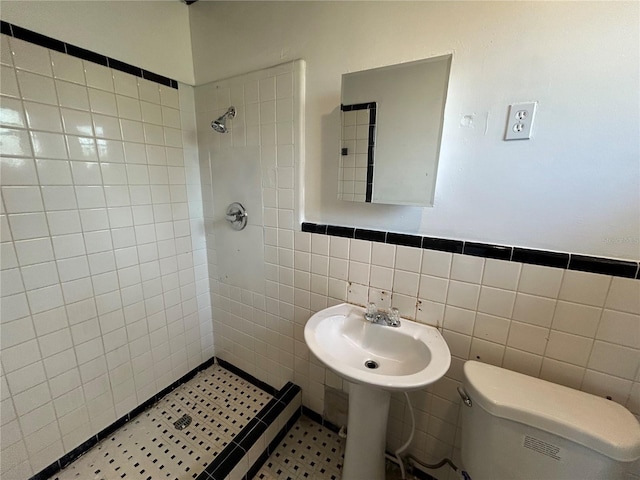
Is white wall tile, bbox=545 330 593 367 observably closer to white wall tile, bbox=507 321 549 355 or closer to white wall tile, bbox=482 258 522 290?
white wall tile, bbox=507 321 549 355

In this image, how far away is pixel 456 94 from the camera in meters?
0.84

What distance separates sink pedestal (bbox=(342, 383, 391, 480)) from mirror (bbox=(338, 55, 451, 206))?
Answer: 739mm

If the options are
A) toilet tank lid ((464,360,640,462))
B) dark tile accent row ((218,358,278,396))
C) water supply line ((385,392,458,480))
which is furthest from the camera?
dark tile accent row ((218,358,278,396))

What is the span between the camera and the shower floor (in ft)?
3.85

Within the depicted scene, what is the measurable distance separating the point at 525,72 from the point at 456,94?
178mm

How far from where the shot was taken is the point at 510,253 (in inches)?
32.9

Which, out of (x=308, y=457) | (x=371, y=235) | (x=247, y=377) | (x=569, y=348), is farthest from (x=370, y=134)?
(x=247, y=377)

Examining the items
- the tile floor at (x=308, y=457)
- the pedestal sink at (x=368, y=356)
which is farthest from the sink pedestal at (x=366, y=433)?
the tile floor at (x=308, y=457)

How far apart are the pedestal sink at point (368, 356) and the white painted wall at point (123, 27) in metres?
1.46

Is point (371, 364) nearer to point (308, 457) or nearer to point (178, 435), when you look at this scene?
point (308, 457)

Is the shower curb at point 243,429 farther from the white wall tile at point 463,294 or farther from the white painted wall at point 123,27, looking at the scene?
the white painted wall at point 123,27

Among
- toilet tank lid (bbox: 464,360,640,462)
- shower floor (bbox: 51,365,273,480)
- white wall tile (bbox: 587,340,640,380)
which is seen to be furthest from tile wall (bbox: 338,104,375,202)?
shower floor (bbox: 51,365,273,480)

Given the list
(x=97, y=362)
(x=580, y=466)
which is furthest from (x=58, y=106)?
(x=580, y=466)

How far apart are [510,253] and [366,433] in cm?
86
